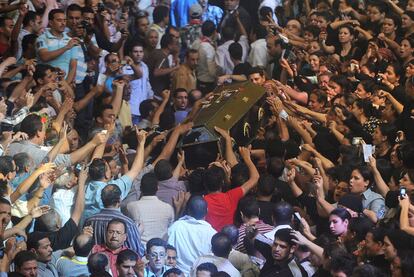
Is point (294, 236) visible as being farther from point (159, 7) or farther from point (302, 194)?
point (159, 7)

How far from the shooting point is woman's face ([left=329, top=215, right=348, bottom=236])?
500 inches

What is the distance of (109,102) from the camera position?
1769 cm

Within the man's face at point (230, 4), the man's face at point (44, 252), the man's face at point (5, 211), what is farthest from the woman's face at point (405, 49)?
the man's face at point (5, 211)

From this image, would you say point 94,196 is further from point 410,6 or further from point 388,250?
point 410,6

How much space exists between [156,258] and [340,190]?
2.35 metres

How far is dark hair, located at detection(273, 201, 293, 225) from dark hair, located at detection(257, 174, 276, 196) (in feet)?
2.29

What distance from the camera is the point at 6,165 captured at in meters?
13.2

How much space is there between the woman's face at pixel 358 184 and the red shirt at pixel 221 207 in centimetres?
120

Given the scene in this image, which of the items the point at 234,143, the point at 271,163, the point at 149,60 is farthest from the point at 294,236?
the point at 149,60

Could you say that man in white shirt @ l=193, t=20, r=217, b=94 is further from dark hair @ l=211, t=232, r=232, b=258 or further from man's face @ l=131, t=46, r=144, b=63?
dark hair @ l=211, t=232, r=232, b=258

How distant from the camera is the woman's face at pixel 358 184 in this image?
13.8 m

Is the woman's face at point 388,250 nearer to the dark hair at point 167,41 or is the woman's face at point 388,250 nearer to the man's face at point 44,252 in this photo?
the man's face at point 44,252

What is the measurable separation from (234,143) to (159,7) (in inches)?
219

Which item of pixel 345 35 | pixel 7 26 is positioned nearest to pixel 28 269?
pixel 7 26
